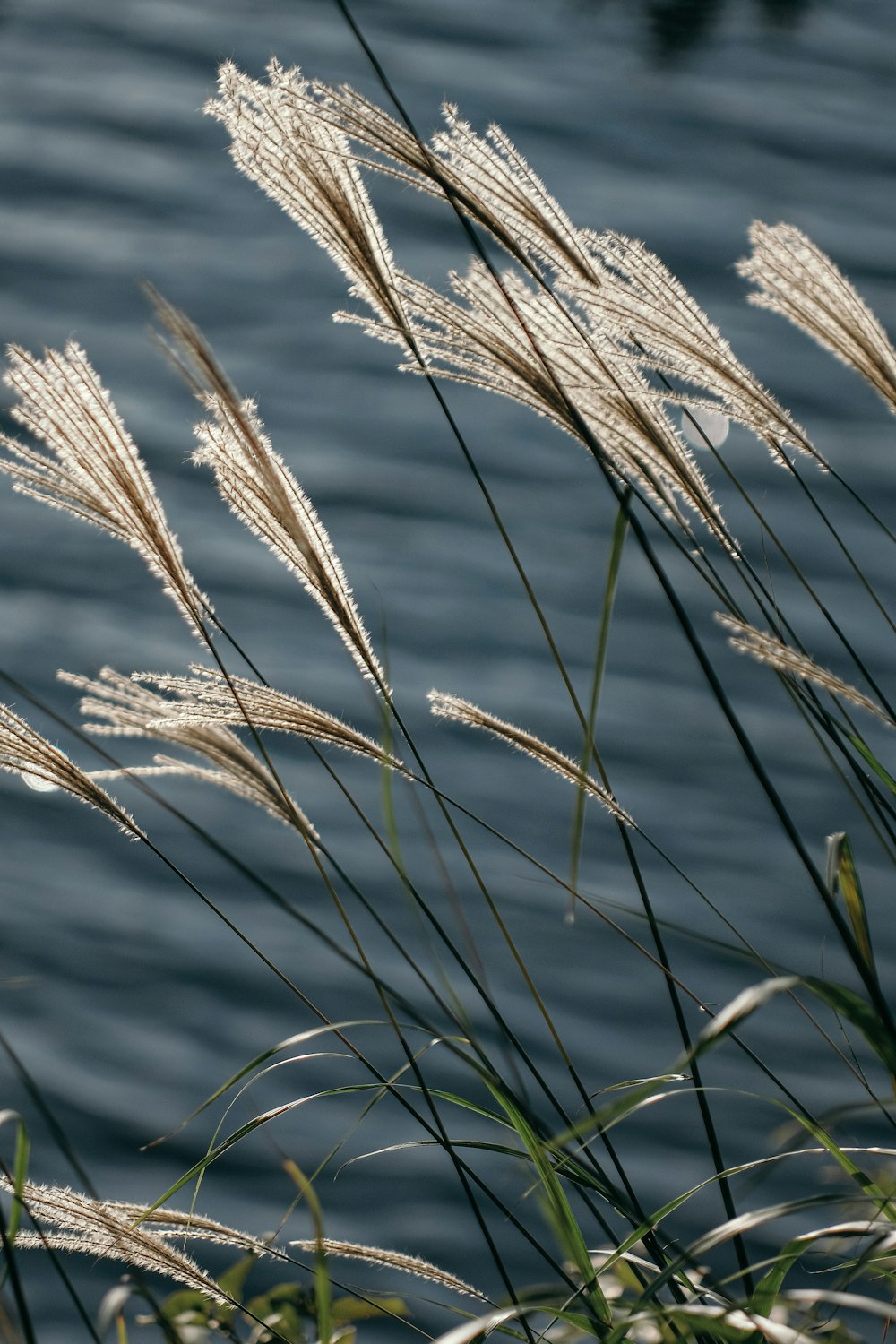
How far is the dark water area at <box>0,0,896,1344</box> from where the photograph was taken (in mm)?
1702

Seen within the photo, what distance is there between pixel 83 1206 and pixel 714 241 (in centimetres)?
238

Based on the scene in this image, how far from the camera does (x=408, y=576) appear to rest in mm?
2254

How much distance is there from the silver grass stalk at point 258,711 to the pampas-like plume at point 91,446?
Answer: 5cm

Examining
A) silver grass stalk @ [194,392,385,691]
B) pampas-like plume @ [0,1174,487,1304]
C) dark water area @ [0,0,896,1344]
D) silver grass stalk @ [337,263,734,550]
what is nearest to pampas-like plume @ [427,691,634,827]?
silver grass stalk @ [194,392,385,691]

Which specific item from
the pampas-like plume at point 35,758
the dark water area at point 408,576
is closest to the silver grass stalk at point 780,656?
the pampas-like plume at point 35,758

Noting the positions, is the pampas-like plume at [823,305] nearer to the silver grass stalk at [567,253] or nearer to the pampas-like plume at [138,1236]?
the silver grass stalk at [567,253]

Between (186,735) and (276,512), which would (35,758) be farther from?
(276,512)

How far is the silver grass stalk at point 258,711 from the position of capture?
71 centimetres

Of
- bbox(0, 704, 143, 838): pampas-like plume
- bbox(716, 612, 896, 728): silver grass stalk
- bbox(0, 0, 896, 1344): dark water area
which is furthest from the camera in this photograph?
bbox(0, 0, 896, 1344): dark water area

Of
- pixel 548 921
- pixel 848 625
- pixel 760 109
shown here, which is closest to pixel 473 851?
pixel 548 921

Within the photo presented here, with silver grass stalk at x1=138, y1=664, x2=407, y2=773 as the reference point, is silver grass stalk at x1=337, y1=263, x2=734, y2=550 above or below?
above

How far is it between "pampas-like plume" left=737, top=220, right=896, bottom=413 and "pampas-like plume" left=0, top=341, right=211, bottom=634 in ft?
1.34

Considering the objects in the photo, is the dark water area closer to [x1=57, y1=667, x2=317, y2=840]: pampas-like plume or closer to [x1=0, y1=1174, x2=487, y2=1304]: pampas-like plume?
[x1=0, y1=1174, x2=487, y2=1304]: pampas-like plume

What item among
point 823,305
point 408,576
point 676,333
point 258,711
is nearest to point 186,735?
point 258,711
